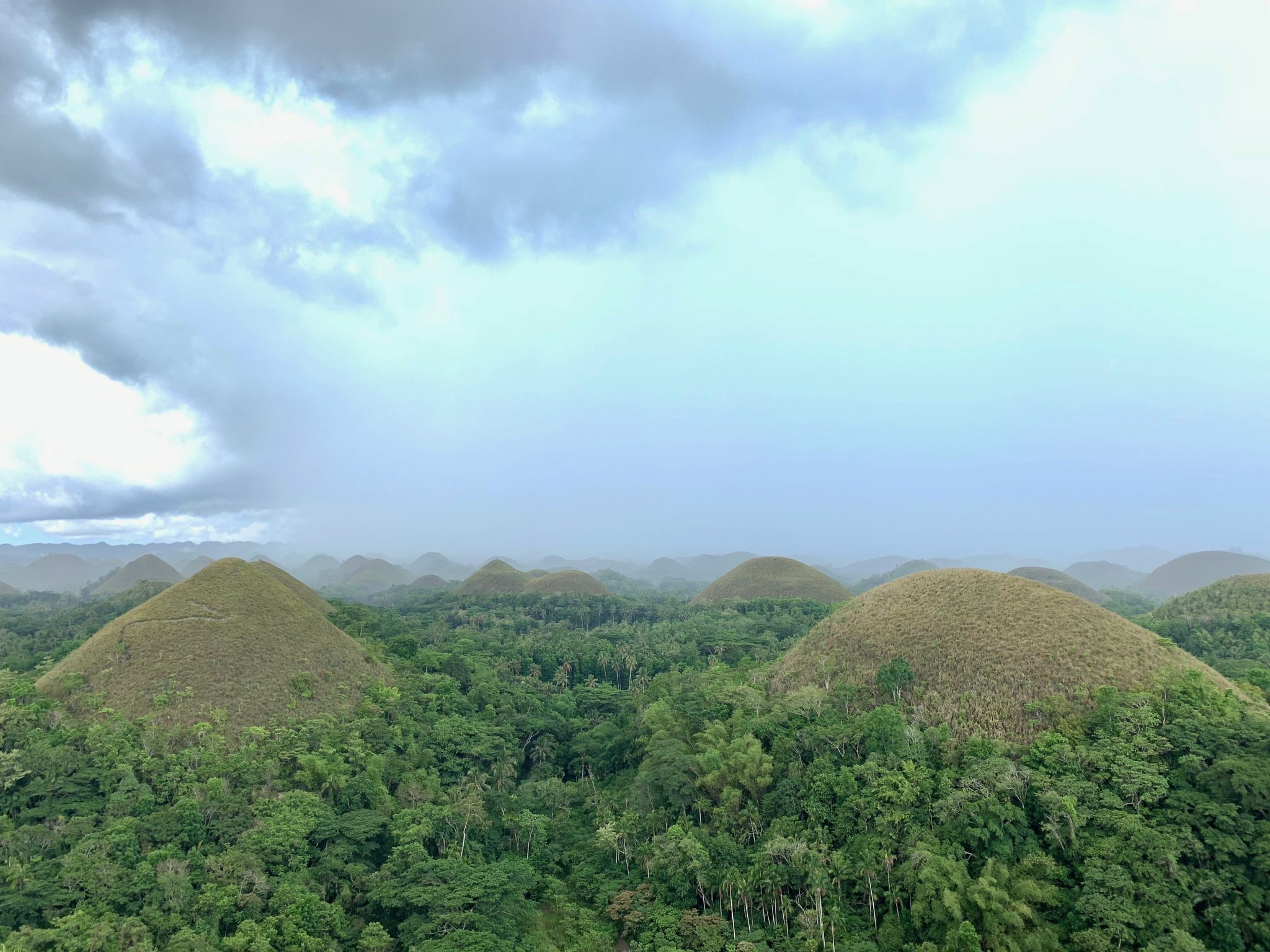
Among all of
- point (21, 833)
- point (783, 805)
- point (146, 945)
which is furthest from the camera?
point (783, 805)

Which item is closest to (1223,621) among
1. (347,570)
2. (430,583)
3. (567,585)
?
→ (567,585)

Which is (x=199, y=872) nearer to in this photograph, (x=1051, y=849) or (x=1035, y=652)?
(x=1051, y=849)

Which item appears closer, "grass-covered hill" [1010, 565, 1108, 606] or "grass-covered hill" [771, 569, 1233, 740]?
"grass-covered hill" [771, 569, 1233, 740]

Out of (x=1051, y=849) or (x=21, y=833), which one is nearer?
(x=1051, y=849)

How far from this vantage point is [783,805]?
74.0 ft

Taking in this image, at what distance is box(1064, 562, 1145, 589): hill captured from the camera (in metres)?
166

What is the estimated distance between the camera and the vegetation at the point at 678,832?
16.1 m

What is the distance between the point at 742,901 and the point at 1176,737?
15423 mm

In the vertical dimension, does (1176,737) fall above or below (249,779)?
above

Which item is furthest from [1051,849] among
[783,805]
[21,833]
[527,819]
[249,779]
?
[21,833]

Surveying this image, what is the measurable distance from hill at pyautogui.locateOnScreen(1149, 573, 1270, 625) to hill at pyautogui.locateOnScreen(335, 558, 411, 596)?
147 metres

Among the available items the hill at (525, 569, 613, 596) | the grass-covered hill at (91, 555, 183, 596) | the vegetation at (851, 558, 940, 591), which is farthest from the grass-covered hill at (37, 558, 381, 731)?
the vegetation at (851, 558, 940, 591)

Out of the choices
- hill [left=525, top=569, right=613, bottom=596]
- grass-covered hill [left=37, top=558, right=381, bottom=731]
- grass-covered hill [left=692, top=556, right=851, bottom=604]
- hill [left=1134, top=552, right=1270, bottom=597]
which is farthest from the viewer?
hill [left=1134, top=552, right=1270, bottom=597]

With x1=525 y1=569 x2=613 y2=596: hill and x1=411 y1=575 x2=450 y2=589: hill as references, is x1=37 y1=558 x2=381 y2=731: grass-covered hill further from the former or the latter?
x1=411 y1=575 x2=450 y2=589: hill
